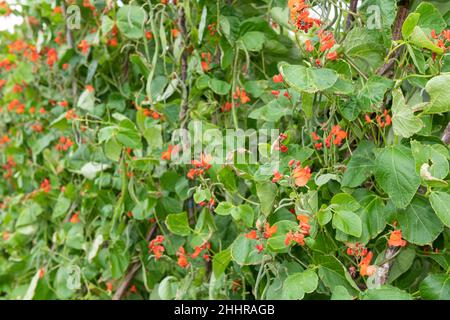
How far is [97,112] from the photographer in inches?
52.9

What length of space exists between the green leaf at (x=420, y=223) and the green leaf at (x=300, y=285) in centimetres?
15

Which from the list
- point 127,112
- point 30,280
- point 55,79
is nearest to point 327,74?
point 127,112

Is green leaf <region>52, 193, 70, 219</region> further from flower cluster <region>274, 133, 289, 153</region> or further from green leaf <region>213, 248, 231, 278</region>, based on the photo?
flower cluster <region>274, 133, 289, 153</region>

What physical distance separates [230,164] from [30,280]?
92 centimetres

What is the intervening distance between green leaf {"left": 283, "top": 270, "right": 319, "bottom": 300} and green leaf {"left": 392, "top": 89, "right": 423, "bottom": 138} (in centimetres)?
24

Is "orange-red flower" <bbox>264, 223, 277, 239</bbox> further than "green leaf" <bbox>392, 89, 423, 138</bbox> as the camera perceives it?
Yes

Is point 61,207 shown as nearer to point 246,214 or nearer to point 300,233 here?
point 246,214

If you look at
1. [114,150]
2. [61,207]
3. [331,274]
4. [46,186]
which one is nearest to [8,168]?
[46,186]

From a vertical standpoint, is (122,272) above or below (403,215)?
below

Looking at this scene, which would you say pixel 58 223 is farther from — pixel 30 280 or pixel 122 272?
pixel 122 272

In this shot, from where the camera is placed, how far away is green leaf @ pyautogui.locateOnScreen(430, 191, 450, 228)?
0.72m

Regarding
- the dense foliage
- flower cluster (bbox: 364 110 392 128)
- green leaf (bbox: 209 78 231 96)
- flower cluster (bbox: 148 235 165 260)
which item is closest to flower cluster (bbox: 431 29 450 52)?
the dense foliage

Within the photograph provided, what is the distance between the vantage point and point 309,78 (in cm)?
76

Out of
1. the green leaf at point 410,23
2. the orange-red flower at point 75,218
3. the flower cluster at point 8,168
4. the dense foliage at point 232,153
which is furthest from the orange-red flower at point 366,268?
the flower cluster at point 8,168
